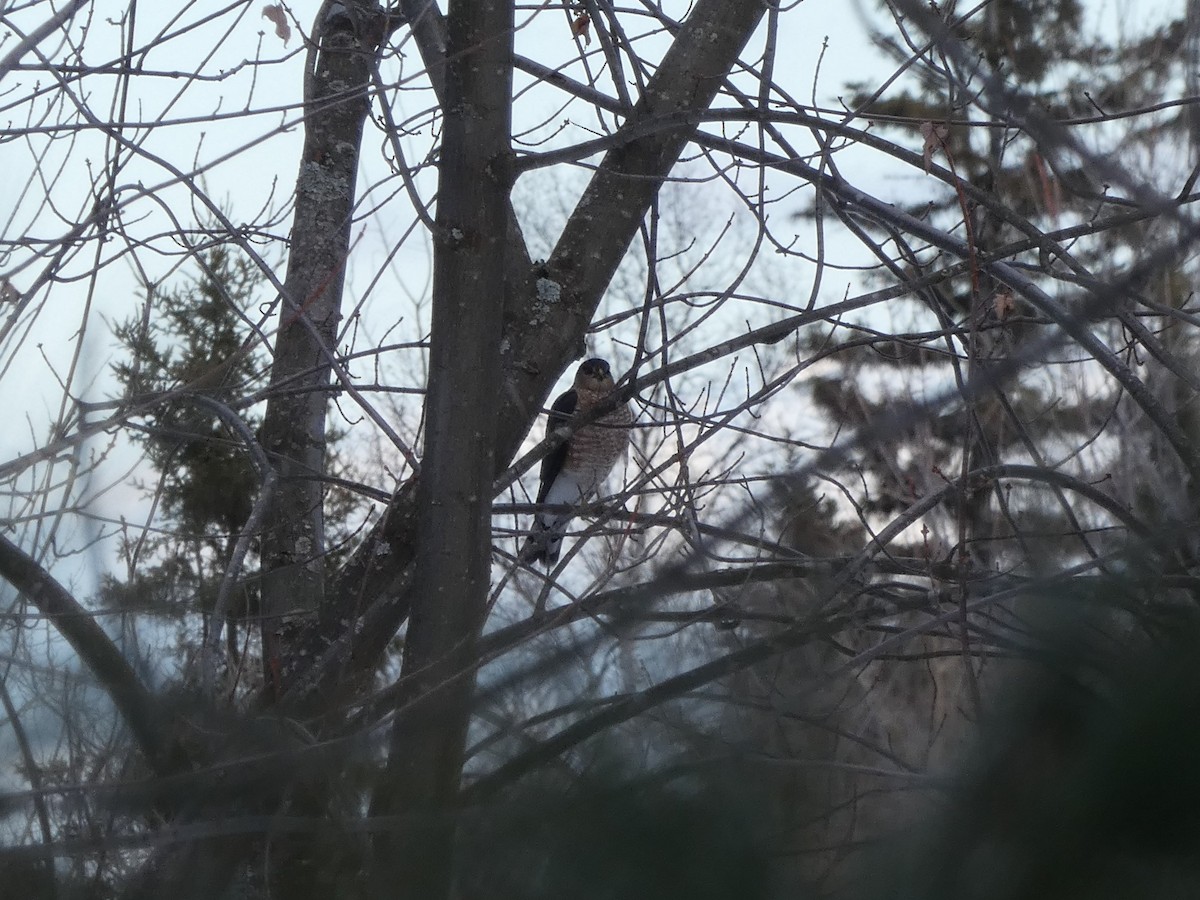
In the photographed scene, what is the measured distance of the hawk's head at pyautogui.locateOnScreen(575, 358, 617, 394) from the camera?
6422 mm

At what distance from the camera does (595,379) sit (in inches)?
254

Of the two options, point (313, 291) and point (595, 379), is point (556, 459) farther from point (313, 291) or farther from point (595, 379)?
point (313, 291)

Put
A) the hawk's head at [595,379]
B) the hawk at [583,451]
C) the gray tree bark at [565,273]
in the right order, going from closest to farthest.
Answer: the gray tree bark at [565,273]
the hawk at [583,451]
the hawk's head at [595,379]

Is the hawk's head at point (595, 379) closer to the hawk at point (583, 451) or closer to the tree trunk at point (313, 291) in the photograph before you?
the hawk at point (583, 451)

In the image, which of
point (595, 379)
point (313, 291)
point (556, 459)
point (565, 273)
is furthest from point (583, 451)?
point (565, 273)

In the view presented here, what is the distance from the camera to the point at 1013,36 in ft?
27.4

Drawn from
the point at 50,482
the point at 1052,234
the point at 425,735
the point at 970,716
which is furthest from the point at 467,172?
the point at 970,716

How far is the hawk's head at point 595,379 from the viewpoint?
642 centimetres

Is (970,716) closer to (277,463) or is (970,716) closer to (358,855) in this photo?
(358,855)

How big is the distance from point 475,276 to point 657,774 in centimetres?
164

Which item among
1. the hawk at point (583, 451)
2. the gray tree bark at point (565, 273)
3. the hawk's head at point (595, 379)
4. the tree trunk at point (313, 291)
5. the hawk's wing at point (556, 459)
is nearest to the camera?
the gray tree bark at point (565, 273)

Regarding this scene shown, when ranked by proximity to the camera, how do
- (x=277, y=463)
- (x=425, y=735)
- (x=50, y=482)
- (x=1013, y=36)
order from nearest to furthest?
(x=425, y=735)
(x=50, y=482)
(x=277, y=463)
(x=1013, y=36)

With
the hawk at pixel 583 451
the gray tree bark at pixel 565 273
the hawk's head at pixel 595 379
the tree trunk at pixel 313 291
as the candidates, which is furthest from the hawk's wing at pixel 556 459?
the gray tree bark at pixel 565 273

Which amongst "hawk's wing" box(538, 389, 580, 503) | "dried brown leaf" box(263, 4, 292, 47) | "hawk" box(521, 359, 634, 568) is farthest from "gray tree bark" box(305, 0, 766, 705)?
"hawk's wing" box(538, 389, 580, 503)
